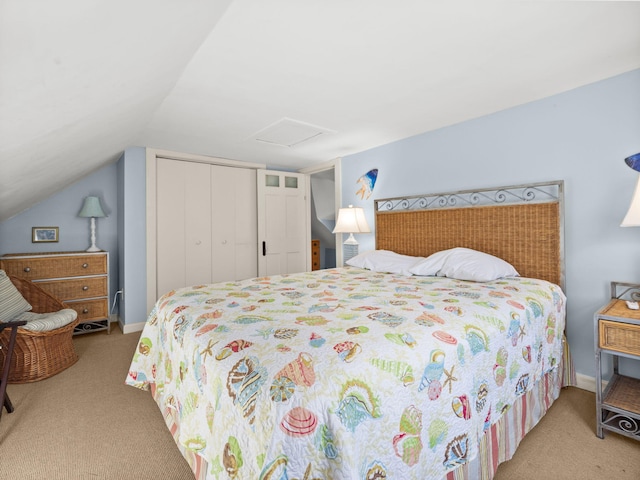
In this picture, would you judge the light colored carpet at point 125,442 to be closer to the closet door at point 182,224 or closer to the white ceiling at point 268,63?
the white ceiling at point 268,63

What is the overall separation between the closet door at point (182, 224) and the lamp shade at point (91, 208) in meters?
0.68

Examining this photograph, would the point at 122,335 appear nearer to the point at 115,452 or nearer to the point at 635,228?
the point at 115,452

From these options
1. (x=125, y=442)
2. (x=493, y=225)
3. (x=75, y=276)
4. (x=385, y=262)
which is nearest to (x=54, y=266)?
(x=75, y=276)

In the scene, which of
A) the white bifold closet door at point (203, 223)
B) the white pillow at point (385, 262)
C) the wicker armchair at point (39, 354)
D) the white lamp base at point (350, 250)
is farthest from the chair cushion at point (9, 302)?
the white lamp base at point (350, 250)

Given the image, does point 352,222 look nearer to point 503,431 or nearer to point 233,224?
point 233,224

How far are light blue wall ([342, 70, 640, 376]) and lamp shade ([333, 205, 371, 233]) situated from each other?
47.1 inches

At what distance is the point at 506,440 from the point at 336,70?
2345mm

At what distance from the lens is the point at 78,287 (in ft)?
11.5

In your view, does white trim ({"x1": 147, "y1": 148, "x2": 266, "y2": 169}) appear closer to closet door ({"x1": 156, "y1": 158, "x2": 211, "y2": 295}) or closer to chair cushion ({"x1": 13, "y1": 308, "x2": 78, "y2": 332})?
closet door ({"x1": 156, "y1": 158, "x2": 211, "y2": 295})

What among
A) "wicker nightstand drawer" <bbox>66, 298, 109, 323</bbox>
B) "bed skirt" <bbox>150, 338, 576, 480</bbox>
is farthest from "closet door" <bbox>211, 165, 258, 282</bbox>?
"bed skirt" <bbox>150, 338, 576, 480</bbox>

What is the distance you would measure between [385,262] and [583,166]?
1.69 meters

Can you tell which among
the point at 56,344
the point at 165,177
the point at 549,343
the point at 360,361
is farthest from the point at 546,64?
the point at 56,344

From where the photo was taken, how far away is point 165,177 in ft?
13.1

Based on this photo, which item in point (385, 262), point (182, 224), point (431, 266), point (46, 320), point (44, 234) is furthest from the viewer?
point (182, 224)
